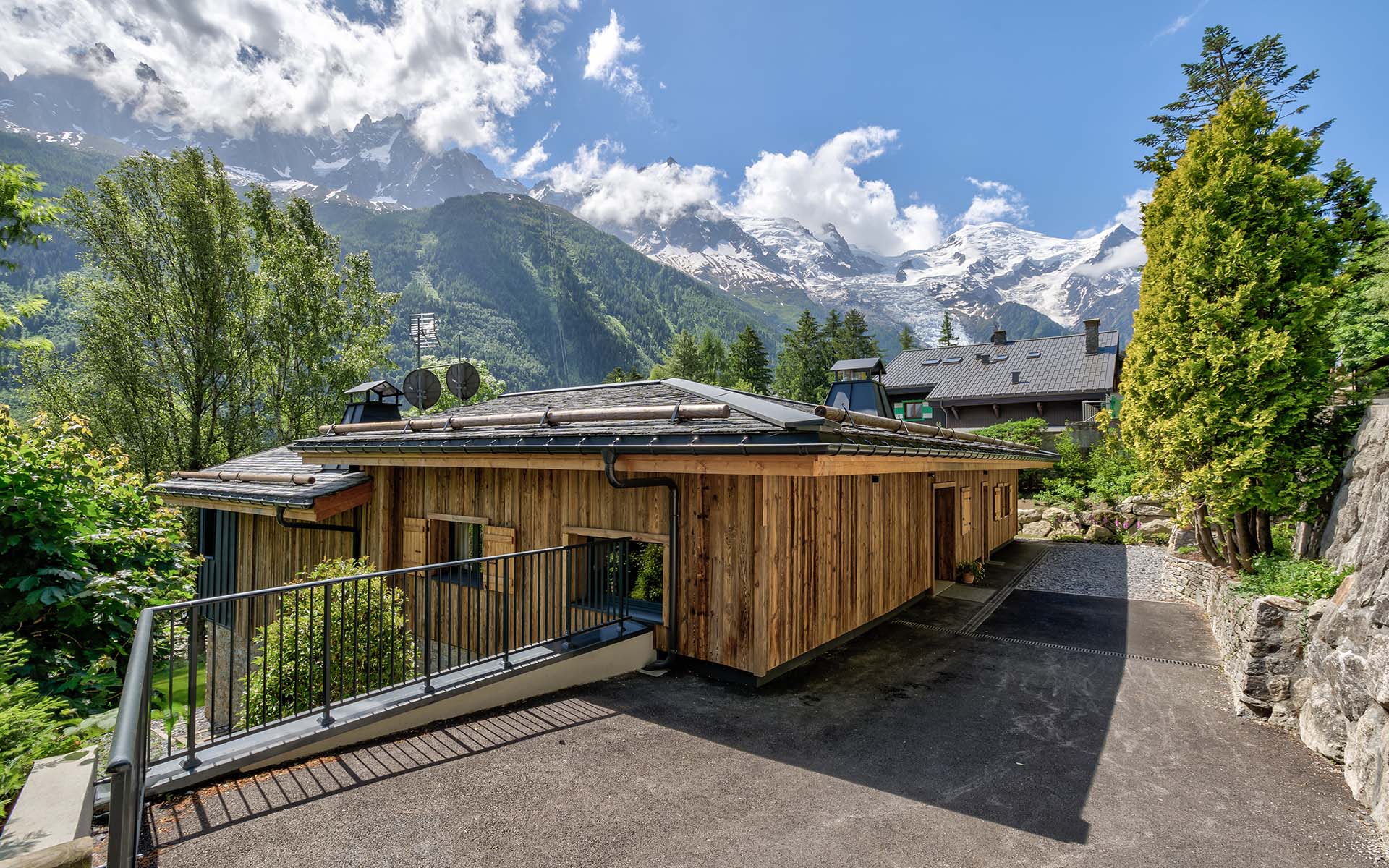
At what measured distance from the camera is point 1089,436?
20.3 meters

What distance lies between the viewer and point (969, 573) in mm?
11055

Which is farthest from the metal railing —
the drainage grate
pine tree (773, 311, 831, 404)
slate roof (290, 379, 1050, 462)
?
pine tree (773, 311, 831, 404)

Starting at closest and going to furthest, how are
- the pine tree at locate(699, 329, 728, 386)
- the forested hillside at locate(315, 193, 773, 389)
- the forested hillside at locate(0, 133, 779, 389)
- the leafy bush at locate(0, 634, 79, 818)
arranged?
the leafy bush at locate(0, 634, 79, 818), the pine tree at locate(699, 329, 728, 386), the forested hillside at locate(0, 133, 779, 389), the forested hillside at locate(315, 193, 773, 389)

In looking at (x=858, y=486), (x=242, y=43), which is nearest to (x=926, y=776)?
(x=858, y=486)

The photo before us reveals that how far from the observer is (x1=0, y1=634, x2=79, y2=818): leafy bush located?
2.71m

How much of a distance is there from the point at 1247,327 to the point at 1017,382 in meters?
25.2

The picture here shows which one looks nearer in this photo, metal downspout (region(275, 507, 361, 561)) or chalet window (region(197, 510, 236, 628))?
metal downspout (region(275, 507, 361, 561))

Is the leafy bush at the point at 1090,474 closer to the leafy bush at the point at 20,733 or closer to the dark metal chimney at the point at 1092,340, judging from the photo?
the dark metal chimney at the point at 1092,340

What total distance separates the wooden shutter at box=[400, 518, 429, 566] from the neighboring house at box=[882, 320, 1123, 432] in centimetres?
2165

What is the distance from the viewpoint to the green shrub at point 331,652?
15.8 feet

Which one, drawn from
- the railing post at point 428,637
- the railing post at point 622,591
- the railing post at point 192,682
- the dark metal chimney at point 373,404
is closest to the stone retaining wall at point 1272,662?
the railing post at point 622,591

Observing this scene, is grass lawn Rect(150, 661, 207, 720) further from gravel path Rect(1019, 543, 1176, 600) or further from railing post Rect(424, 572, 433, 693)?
gravel path Rect(1019, 543, 1176, 600)

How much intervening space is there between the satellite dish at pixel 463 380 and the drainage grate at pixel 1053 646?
8.53m

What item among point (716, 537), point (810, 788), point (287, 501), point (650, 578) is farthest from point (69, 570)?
point (810, 788)
